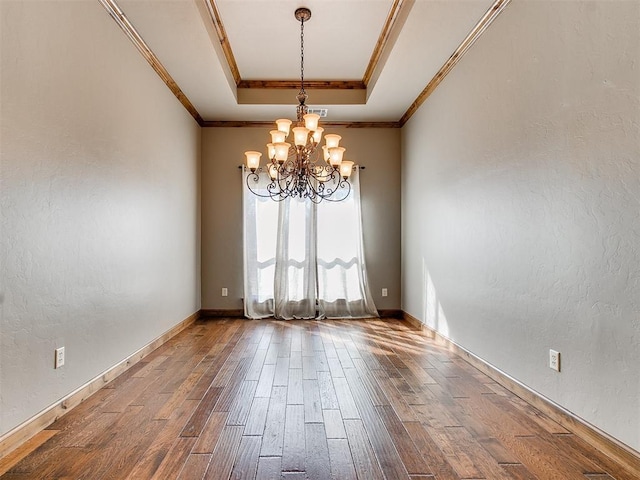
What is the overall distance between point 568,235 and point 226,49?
345 centimetres

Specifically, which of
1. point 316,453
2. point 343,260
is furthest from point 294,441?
point 343,260

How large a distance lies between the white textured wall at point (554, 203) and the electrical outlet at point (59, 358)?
9.39 ft

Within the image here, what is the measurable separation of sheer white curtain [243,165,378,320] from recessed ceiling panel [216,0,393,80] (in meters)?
1.53

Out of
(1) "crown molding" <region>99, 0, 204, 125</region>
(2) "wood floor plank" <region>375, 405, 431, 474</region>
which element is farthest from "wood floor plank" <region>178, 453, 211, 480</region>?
(1) "crown molding" <region>99, 0, 204, 125</region>

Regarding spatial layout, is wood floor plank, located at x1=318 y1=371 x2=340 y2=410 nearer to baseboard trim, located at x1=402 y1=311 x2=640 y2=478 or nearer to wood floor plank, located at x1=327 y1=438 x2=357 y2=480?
wood floor plank, located at x1=327 y1=438 x2=357 y2=480

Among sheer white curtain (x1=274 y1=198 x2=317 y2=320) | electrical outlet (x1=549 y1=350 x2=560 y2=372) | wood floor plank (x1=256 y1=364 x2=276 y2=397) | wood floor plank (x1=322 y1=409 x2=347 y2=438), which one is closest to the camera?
wood floor plank (x1=322 y1=409 x2=347 y2=438)

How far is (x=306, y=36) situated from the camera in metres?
3.79

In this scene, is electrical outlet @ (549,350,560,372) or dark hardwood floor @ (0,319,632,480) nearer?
dark hardwood floor @ (0,319,632,480)

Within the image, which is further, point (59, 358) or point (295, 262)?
point (295, 262)

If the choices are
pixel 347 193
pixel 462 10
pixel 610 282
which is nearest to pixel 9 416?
pixel 610 282

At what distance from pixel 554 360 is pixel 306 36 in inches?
133

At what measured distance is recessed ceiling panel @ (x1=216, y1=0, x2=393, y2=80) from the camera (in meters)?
3.33

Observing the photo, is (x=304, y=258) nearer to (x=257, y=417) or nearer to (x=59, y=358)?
(x=257, y=417)

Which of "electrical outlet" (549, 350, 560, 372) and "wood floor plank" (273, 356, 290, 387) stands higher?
"electrical outlet" (549, 350, 560, 372)
